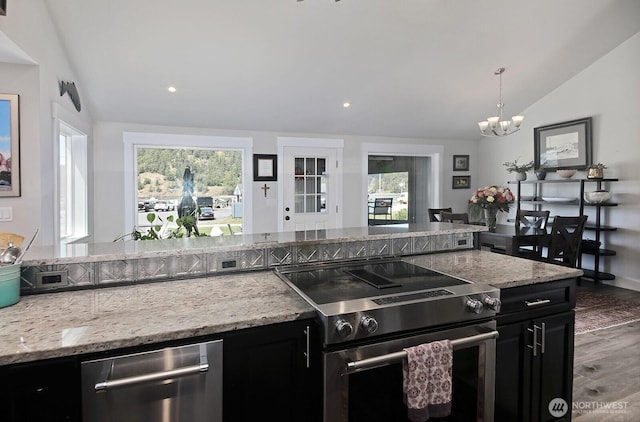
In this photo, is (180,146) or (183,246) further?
(180,146)

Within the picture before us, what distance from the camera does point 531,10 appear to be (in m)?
3.81

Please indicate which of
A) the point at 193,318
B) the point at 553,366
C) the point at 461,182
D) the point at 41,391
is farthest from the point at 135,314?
the point at 461,182

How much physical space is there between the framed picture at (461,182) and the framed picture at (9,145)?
20.0 feet

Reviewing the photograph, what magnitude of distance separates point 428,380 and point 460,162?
598 centimetres

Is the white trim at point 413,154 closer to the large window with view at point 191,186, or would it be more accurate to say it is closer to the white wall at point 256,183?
the white wall at point 256,183

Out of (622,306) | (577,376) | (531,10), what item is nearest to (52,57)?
(531,10)

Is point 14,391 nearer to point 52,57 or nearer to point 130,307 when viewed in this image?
point 130,307

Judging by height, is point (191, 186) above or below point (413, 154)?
below

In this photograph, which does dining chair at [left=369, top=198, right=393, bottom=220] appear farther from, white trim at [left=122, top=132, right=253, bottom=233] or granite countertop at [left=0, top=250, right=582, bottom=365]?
granite countertop at [left=0, top=250, right=582, bottom=365]

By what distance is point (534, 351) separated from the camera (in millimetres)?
1733

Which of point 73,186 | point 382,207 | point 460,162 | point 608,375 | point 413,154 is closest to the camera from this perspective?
point 608,375

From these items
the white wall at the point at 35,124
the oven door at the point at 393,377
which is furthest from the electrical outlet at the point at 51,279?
the white wall at the point at 35,124

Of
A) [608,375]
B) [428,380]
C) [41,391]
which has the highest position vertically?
[41,391]

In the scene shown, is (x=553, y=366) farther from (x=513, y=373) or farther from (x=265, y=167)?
(x=265, y=167)
